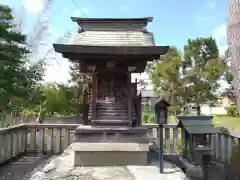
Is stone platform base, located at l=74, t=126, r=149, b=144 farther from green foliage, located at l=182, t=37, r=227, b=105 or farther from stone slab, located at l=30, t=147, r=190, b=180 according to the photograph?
green foliage, located at l=182, t=37, r=227, b=105

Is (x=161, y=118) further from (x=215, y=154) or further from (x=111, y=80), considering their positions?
(x=215, y=154)

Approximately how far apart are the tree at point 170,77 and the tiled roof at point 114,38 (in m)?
10.9

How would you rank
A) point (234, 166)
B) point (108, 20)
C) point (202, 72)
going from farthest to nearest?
point (202, 72) < point (234, 166) < point (108, 20)

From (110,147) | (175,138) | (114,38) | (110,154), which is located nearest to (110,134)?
(110,147)

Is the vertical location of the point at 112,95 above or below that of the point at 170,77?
below

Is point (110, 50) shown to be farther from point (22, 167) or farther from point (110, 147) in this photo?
point (22, 167)

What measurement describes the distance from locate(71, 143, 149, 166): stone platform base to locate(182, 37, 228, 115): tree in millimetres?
11975

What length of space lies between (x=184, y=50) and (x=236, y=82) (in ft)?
56.8

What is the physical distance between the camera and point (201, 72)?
53.6ft

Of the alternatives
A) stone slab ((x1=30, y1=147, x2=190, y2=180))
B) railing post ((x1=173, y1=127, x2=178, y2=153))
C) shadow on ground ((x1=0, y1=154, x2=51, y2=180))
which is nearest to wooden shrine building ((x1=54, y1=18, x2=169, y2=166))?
stone slab ((x1=30, y1=147, x2=190, y2=180))

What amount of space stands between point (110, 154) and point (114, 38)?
252 centimetres

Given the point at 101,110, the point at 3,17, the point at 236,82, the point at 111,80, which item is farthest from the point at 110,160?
the point at 236,82

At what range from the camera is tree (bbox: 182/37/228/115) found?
16.0 m

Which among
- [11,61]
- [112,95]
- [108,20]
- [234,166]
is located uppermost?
[108,20]
